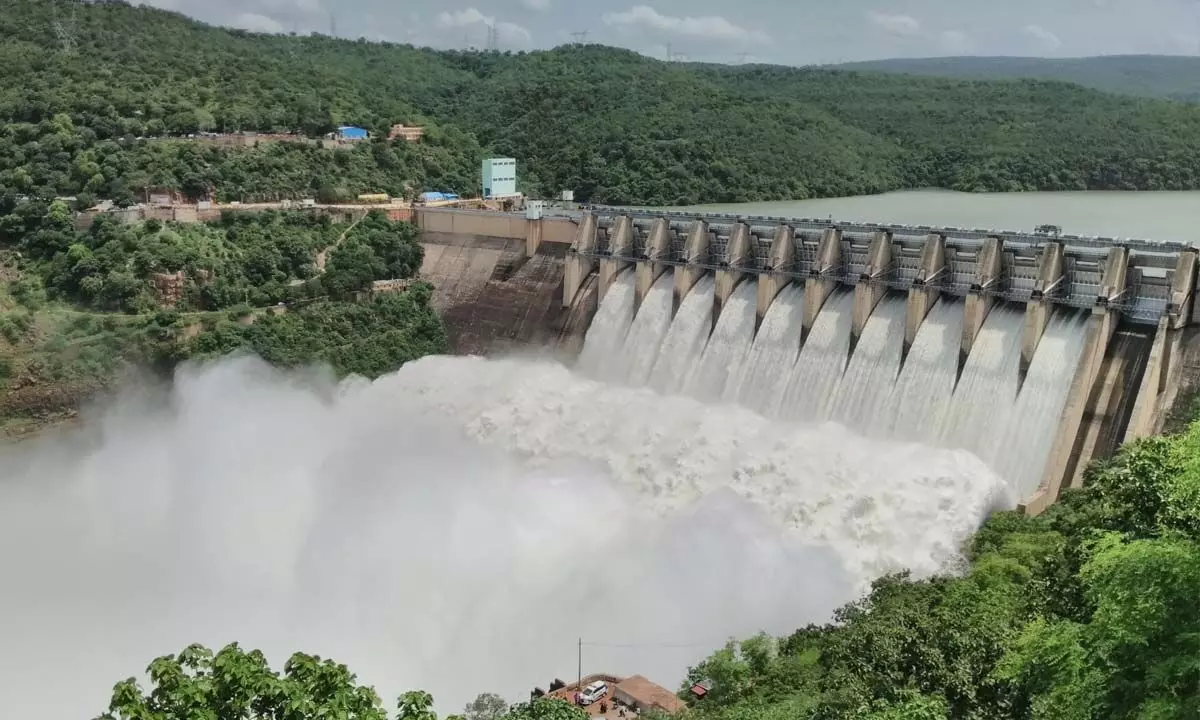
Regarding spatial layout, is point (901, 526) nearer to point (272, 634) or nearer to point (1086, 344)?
point (1086, 344)

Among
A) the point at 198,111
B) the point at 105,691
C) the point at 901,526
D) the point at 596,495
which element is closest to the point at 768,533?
the point at 901,526

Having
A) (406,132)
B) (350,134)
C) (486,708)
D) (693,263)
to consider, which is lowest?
(486,708)

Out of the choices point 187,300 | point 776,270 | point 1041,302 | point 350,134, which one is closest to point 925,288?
point 1041,302

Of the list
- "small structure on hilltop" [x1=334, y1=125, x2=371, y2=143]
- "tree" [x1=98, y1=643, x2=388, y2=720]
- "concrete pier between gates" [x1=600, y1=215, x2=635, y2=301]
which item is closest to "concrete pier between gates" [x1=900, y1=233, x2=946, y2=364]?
"concrete pier between gates" [x1=600, y1=215, x2=635, y2=301]

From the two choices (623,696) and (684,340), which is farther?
(684,340)

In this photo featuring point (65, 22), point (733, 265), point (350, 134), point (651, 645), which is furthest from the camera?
point (65, 22)

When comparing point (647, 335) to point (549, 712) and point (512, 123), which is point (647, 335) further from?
point (512, 123)

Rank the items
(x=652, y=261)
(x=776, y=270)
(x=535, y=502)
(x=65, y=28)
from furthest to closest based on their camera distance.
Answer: (x=65, y=28), (x=652, y=261), (x=776, y=270), (x=535, y=502)

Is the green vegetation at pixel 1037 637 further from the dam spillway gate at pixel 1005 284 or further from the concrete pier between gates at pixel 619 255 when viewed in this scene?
the concrete pier between gates at pixel 619 255
